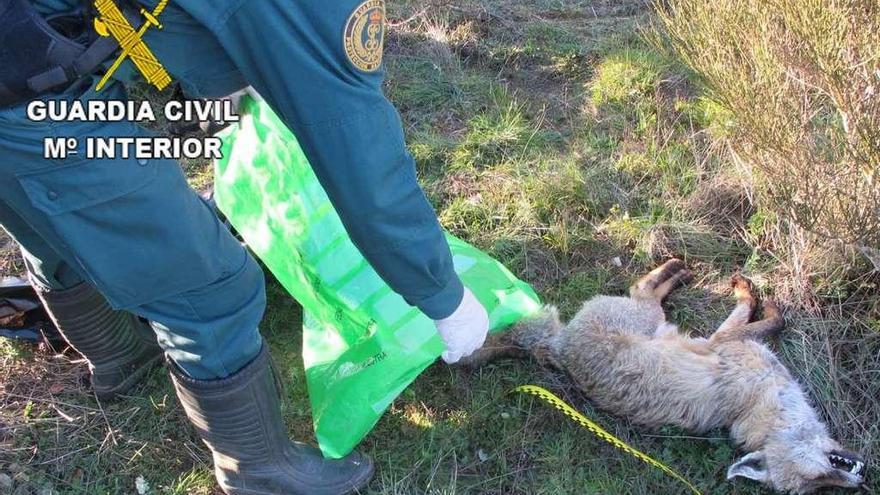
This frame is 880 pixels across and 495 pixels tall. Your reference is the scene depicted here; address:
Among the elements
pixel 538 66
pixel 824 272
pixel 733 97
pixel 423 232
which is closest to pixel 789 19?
pixel 733 97

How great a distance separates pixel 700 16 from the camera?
3.30 meters

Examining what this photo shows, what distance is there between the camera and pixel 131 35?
6.01 ft

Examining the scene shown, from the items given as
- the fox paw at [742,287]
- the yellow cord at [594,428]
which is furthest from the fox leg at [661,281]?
the yellow cord at [594,428]

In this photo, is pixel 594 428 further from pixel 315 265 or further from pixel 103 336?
pixel 103 336

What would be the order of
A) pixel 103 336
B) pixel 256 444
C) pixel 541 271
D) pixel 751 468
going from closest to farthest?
1. pixel 256 444
2. pixel 751 468
3. pixel 103 336
4. pixel 541 271

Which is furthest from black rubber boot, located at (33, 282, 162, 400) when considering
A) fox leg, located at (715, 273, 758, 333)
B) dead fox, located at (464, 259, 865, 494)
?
fox leg, located at (715, 273, 758, 333)

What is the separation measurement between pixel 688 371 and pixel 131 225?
240cm

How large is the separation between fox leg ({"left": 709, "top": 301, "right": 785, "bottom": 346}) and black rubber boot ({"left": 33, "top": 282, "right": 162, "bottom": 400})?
2574 millimetres

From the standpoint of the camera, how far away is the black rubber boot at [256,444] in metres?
2.49

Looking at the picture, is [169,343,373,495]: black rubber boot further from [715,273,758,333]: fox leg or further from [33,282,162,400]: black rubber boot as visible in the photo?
[715,273,758,333]: fox leg

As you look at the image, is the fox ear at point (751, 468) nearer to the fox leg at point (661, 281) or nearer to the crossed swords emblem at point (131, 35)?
the fox leg at point (661, 281)

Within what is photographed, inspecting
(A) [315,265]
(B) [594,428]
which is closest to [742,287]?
(B) [594,428]

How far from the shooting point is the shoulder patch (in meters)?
1.74

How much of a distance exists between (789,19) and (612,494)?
1973 mm
